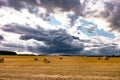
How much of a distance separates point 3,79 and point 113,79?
9.02 meters

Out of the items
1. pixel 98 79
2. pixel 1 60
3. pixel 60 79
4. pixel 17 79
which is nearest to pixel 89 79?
pixel 98 79

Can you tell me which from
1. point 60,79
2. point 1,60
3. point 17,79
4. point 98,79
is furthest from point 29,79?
point 1,60

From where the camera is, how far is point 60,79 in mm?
22766

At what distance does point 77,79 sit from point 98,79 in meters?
1.76

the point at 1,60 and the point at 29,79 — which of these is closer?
the point at 29,79

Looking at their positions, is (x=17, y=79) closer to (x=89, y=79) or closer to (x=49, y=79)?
(x=49, y=79)

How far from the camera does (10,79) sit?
22594 mm

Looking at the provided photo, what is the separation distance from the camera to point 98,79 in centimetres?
2322

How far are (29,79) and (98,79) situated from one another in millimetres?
5655

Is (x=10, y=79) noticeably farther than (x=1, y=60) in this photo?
No

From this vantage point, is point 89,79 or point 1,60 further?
point 1,60

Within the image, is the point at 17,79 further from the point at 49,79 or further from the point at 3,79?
the point at 49,79

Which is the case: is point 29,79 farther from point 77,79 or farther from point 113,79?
point 113,79

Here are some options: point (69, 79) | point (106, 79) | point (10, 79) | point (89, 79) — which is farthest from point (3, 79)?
point (106, 79)
